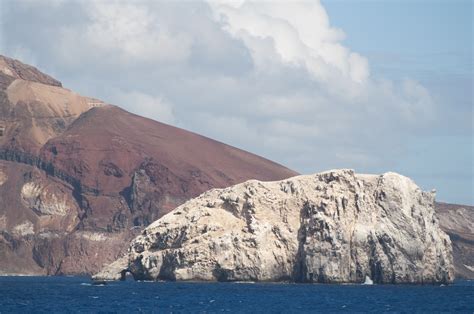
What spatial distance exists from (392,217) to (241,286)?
2299cm

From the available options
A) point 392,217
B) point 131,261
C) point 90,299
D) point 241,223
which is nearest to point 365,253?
point 392,217

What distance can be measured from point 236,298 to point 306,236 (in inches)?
1131

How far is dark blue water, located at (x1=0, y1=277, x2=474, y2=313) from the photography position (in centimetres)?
10562

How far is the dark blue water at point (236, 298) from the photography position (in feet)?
347

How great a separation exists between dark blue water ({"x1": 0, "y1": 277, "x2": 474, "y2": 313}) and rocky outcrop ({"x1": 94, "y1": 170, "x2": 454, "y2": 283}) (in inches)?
98.4

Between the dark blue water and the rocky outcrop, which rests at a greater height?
the rocky outcrop

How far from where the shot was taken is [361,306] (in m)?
110

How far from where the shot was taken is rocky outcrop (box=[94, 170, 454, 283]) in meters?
144

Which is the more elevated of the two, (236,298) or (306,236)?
(306,236)

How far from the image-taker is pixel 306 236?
14562 centimetres

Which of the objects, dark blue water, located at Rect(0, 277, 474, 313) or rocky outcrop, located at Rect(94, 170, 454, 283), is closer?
dark blue water, located at Rect(0, 277, 474, 313)

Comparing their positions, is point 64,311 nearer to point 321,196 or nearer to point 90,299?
point 90,299

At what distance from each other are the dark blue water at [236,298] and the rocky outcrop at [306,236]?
250cm

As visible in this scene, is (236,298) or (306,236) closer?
(236,298)
